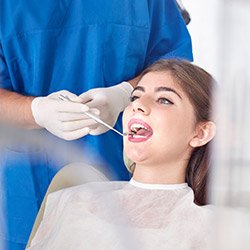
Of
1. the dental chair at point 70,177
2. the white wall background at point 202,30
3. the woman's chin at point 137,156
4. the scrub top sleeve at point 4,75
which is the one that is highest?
the white wall background at point 202,30

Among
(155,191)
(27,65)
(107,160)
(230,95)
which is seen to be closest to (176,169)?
(155,191)

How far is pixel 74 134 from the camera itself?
39.0 inches

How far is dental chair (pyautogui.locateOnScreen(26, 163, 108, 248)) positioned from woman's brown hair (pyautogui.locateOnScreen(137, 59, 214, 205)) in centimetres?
20

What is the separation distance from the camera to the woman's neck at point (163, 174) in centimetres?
97

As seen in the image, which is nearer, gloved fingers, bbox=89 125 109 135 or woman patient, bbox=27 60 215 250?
woman patient, bbox=27 60 215 250

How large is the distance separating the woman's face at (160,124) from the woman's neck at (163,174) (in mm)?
16

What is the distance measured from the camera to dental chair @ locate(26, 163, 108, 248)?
1.04 metres

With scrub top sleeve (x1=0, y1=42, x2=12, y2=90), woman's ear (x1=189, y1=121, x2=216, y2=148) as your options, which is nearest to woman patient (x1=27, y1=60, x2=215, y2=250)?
woman's ear (x1=189, y1=121, x2=216, y2=148)

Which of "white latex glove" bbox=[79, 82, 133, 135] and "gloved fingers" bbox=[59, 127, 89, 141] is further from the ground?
"white latex glove" bbox=[79, 82, 133, 135]

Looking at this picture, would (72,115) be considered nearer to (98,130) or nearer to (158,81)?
(98,130)

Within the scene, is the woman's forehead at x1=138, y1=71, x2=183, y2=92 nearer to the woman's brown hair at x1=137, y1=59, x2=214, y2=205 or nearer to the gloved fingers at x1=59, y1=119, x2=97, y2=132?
the woman's brown hair at x1=137, y1=59, x2=214, y2=205

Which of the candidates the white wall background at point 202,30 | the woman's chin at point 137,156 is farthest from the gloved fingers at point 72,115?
the white wall background at point 202,30

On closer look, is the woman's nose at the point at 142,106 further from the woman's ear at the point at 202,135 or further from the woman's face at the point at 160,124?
the woman's ear at the point at 202,135

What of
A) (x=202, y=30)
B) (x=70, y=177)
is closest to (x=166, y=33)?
(x=202, y=30)
